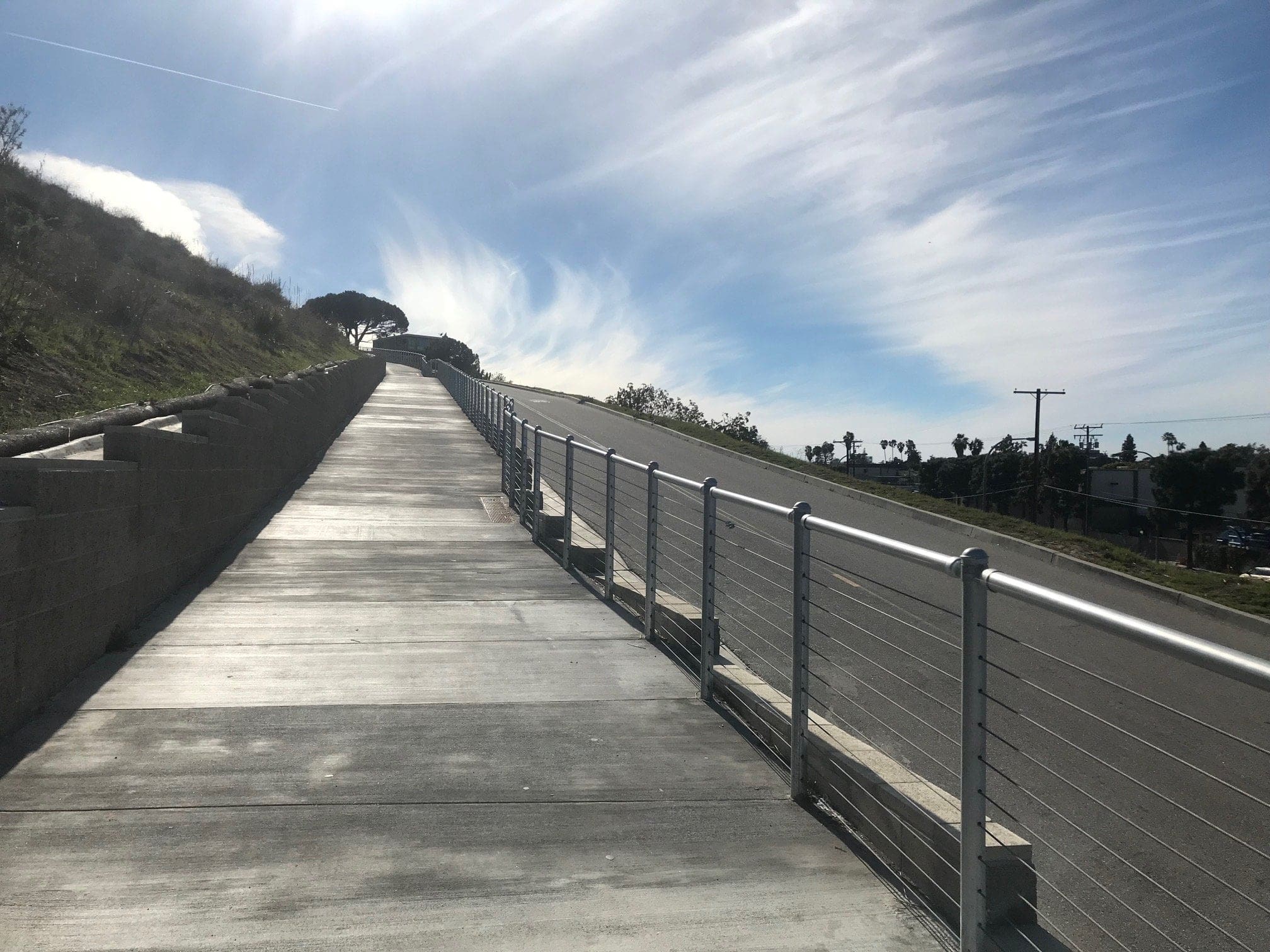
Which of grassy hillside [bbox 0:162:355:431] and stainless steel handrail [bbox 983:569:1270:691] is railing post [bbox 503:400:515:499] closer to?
grassy hillside [bbox 0:162:355:431]

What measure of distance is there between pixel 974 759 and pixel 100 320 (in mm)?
20546

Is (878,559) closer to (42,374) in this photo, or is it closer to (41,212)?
(42,374)

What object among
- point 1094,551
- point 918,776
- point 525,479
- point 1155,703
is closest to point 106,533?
point 918,776

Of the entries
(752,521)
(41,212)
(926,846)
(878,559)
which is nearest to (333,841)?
(926,846)

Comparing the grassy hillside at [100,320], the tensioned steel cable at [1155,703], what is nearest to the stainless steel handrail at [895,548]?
the tensioned steel cable at [1155,703]

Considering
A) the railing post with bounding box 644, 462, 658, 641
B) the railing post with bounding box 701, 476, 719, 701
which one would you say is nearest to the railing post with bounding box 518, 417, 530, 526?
the railing post with bounding box 644, 462, 658, 641

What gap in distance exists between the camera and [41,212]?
3009cm

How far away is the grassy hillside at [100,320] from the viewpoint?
14.6m

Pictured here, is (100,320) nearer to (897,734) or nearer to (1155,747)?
(897,734)

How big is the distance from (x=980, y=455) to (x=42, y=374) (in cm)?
6991

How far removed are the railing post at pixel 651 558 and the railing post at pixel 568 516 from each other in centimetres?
290

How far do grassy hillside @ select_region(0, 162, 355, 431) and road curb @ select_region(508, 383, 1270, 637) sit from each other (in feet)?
42.9

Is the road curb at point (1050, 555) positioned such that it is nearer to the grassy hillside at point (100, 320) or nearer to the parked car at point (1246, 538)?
the grassy hillside at point (100, 320)

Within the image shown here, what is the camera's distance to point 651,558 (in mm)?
7949
